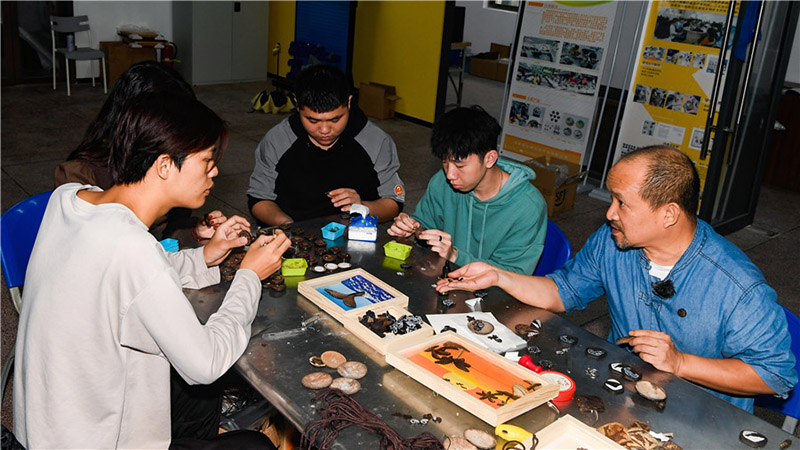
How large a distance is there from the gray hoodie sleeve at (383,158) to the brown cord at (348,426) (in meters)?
1.76

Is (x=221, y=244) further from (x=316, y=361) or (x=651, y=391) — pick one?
(x=651, y=391)

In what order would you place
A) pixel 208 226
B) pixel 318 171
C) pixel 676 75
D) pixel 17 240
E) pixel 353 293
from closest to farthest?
pixel 353 293
pixel 17 240
pixel 208 226
pixel 318 171
pixel 676 75

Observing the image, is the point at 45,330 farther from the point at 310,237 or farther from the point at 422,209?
the point at 422,209

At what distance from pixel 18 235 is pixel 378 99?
239 inches

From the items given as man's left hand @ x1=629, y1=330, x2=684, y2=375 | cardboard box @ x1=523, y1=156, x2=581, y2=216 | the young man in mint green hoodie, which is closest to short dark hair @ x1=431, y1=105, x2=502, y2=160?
the young man in mint green hoodie

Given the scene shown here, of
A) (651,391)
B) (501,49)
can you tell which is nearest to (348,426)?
(651,391)

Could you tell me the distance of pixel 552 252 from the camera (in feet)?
8.91

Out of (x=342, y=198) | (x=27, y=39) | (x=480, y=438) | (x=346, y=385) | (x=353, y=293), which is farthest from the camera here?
(x=27, y=39)

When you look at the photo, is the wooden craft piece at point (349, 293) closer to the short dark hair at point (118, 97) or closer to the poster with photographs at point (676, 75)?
the short dark hair at point (118, 97)

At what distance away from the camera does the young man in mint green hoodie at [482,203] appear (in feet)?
8.16

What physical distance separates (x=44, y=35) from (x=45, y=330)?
8.33m

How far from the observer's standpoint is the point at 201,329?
5.03 ft

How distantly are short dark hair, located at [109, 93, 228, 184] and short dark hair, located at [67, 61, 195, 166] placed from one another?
42 centimetres

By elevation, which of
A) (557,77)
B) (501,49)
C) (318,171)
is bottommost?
(318,171)
